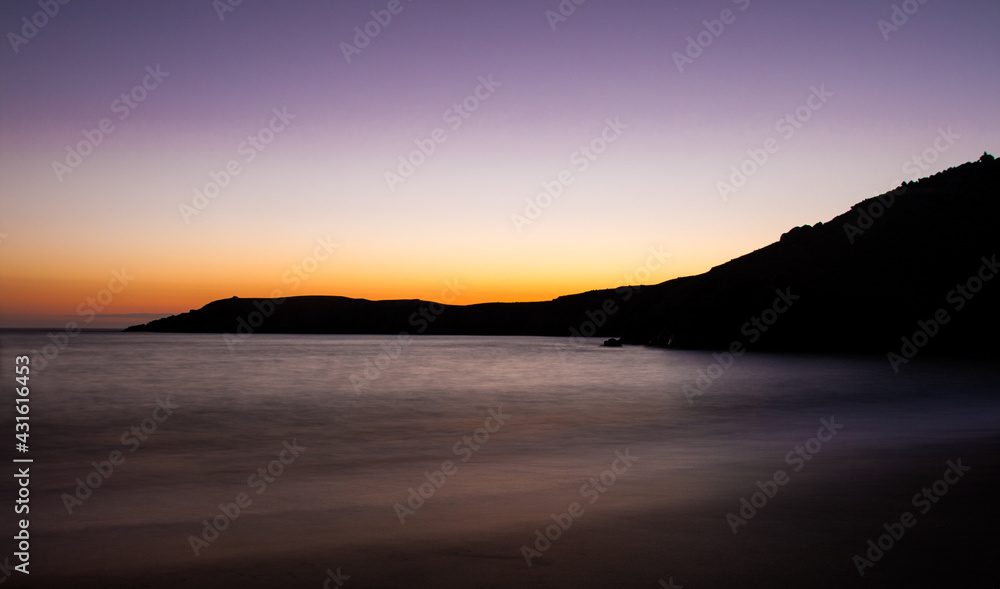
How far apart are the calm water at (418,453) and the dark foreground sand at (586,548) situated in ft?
0.16
